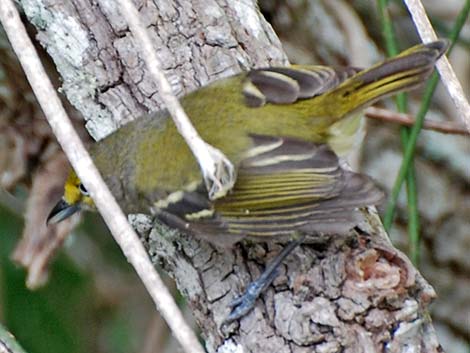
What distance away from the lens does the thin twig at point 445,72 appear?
239 cm

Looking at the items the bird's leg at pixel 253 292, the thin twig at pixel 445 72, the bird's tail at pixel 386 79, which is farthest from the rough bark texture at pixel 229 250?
the thin twig at pixel 445 72

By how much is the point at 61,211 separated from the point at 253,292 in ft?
2.81

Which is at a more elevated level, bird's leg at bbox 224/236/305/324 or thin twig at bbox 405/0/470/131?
thin twig at bbox 405/0/470/131

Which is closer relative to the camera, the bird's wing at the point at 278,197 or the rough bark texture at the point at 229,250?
the rough bark texture at the point at 229,250

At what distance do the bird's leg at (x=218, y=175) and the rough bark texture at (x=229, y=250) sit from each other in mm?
167

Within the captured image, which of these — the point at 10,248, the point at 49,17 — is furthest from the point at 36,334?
the point at 49,17

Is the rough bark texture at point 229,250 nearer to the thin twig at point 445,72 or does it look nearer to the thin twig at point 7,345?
the thin twig at point 445,72

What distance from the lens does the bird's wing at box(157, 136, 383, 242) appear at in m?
2.62

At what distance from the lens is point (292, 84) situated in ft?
9.39

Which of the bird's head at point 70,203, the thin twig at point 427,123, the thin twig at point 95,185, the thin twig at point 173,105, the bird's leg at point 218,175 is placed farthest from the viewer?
the thin twig at point 427,123

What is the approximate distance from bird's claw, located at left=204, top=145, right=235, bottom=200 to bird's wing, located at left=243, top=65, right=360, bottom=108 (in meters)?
0.31

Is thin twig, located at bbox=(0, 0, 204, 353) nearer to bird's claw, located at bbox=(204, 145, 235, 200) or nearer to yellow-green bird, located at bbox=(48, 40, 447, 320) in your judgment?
bird's claw, located at bbox=(204, 145, 235, 200)

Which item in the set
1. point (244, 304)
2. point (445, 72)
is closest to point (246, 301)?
point (244, 304)

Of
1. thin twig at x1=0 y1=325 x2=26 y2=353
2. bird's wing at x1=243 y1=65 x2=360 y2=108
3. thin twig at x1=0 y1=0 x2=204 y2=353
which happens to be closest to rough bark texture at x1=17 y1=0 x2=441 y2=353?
bird's wing at x1=243 y1=65 x2=360 y2=108
